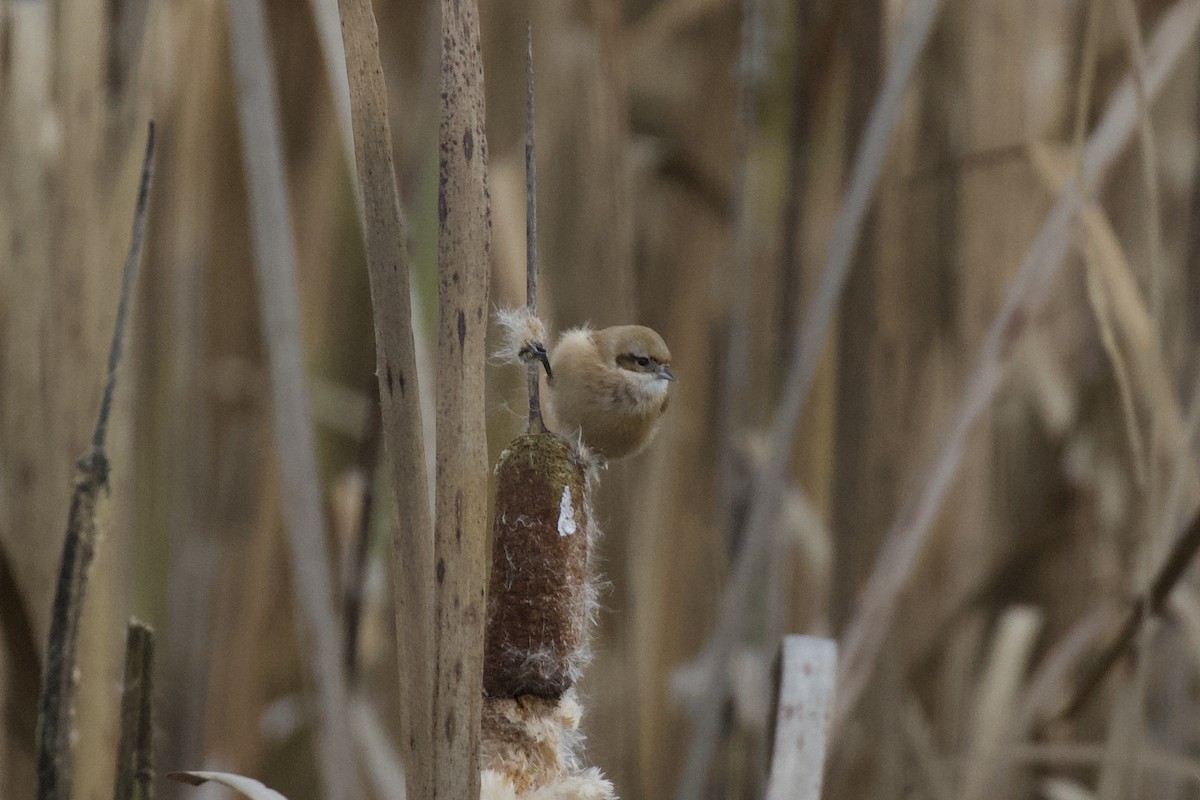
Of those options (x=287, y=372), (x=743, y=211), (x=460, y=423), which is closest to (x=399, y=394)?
(x=460, y=423)

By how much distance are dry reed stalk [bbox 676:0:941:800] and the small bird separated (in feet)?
0.46

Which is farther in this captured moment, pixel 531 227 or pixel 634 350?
pixel 634 350

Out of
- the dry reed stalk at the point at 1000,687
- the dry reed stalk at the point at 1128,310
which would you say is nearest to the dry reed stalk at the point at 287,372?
the dry reed stalk at the point at 1128,310

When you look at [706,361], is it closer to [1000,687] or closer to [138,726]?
[1000,687]

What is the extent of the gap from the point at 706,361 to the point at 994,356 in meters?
0.59

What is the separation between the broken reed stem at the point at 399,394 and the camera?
1.95 ft

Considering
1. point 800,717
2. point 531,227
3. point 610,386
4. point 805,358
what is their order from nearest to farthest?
point 531,227 → point 800,717 → point 610,386 → point 805,358

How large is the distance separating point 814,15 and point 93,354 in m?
0.93

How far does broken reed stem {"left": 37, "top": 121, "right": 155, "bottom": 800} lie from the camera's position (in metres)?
0.74

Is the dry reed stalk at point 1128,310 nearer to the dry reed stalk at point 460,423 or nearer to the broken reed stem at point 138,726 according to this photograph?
the dry reed stalk at point 460,423

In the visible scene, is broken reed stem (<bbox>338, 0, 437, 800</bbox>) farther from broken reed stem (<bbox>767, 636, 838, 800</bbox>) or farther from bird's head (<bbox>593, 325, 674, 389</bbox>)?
bird's head (<bbox>593, 325, 674, 389</bbox>)

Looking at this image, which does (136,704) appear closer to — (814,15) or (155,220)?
(155,220)

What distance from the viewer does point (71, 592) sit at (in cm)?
75

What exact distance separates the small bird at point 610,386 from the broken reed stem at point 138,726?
1.34ft
